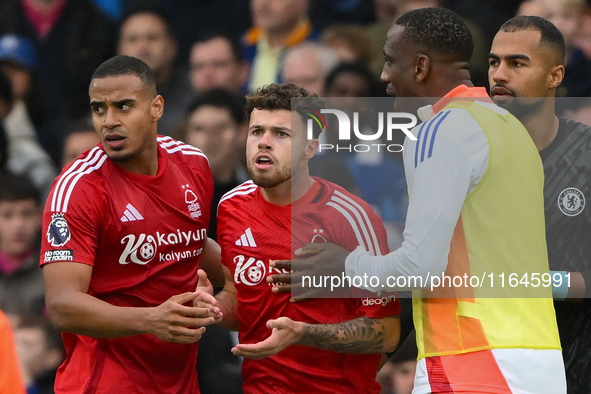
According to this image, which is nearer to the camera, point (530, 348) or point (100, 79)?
point (530, 348)

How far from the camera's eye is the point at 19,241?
666 centimetres

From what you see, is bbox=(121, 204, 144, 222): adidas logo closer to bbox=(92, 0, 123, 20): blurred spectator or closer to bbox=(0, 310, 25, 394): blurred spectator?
bbox=(0, 310, 25, 394): blurred spectator

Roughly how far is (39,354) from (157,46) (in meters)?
2.82

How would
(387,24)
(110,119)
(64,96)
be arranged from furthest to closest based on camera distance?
1. (64,96)
2. (387,24)
3. (110,119)

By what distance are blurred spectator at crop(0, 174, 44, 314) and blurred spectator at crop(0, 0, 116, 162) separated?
828 millimetres

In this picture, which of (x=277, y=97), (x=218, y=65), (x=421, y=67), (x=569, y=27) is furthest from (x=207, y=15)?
(x=421, y=67)

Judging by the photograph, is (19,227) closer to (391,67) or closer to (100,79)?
(100,79)

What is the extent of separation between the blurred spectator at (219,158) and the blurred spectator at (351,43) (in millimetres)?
951

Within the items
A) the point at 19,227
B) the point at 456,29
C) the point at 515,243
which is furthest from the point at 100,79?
the point at 19,227

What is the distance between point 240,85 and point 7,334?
5180 millimetres

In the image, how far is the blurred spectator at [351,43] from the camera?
23.5 feet

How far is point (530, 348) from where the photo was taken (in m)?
3.53

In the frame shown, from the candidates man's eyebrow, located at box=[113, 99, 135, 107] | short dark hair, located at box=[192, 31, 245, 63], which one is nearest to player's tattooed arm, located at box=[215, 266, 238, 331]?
man's eyebrow, located at box=[113, 99, 135, 107]

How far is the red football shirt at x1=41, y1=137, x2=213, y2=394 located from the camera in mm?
4164
